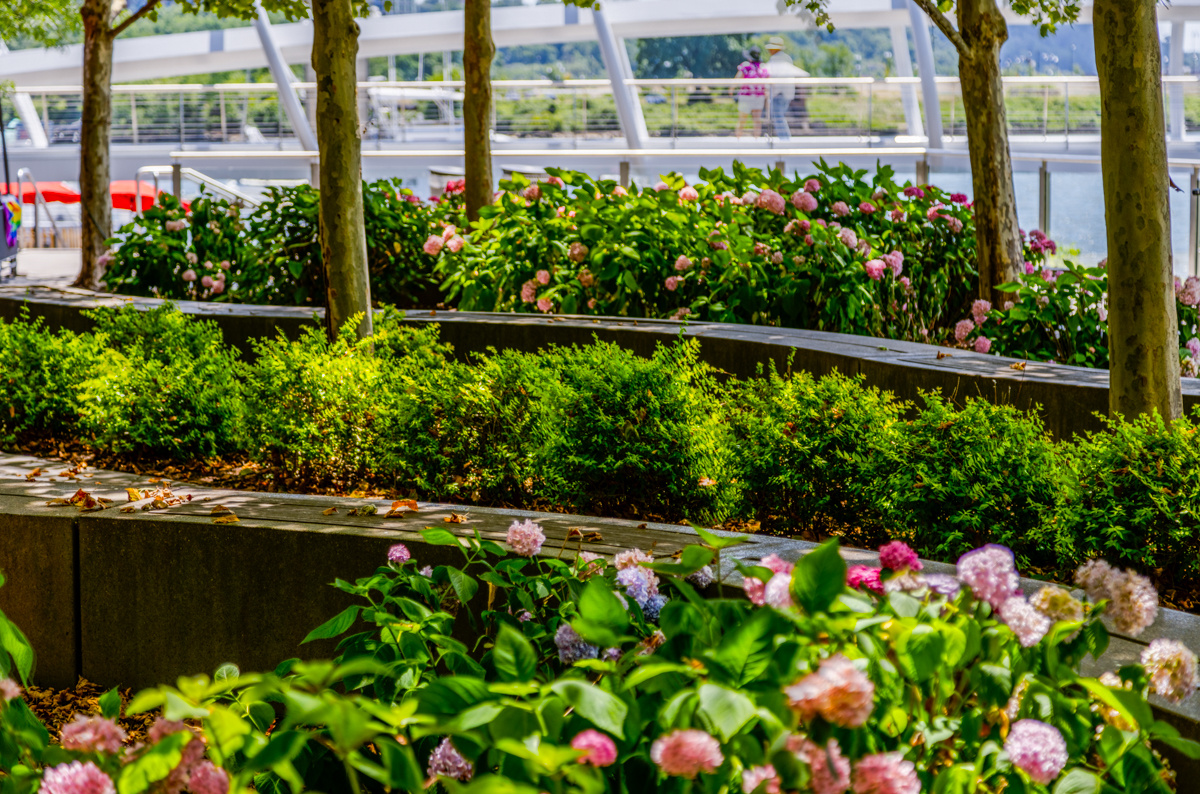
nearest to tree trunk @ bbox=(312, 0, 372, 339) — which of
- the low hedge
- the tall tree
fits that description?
the low hedge

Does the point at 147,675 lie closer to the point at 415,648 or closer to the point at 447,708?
the point at 415,648

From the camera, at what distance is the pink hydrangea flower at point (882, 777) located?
49.0 inches

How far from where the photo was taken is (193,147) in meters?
18.8

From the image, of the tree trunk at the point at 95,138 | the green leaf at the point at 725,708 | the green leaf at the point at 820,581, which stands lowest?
the green leaf at the point at 725,708

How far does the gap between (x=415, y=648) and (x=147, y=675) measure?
4.80 ft

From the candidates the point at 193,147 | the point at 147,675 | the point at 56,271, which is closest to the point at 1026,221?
the point at 147,675

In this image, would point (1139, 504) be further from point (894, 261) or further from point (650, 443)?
point (894, 261)

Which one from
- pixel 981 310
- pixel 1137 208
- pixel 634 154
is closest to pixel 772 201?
pixel 981 310

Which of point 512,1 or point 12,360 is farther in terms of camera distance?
point 512,1

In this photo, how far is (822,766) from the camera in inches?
48.6

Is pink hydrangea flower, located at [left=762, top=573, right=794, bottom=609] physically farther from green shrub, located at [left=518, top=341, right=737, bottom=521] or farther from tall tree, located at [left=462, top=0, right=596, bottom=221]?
tall tree, located at [left=462, top=0, right=596, bottom=221]

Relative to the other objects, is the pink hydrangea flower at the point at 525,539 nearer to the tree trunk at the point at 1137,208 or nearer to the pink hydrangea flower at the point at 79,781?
the pink hydrangea flower at the point at 79,781

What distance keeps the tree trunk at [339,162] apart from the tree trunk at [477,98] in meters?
3.56

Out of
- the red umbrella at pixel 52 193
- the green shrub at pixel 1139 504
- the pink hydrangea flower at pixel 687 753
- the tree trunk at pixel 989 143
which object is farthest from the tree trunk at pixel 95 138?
the red umbrella at pixel 52 193
